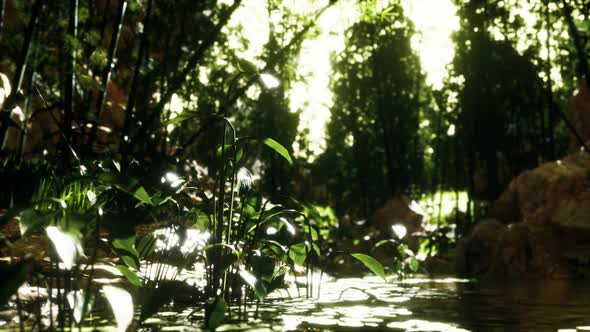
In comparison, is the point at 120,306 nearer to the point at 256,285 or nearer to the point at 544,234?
the point at 256,285

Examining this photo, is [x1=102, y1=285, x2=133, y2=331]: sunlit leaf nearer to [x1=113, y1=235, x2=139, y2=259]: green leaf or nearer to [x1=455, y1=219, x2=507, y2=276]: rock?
[x1=113, y1=235, x2=139, y2=259]: green leaf

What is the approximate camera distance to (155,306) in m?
1.66

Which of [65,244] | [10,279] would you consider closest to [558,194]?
[65,244]

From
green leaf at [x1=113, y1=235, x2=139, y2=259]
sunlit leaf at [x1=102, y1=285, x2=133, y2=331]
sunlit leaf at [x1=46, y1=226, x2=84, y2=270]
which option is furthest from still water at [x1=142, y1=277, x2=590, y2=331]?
sunlit leaf at [x1=46, y1=226, x2=84, y2=270]

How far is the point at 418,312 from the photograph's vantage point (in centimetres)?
282

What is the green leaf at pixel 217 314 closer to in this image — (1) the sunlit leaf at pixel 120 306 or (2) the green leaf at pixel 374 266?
(1) the sunlit leaf at pixel 120 306

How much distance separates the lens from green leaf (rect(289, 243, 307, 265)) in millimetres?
2805

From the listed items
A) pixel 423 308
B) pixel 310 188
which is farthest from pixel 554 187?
pixel 310 188

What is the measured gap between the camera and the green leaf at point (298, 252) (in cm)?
280

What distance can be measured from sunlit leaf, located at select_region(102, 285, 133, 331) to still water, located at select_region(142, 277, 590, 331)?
563 mm

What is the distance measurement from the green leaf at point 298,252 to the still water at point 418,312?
22cm

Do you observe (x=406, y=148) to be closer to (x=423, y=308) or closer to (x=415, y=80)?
(x=415, y=80)

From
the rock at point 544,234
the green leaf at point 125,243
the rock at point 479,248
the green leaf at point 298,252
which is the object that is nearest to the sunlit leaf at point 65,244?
the green leaf at point 125,243

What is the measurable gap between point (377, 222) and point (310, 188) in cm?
451
